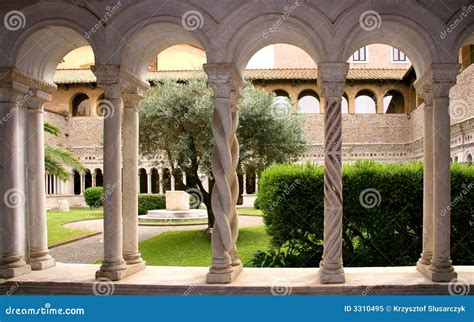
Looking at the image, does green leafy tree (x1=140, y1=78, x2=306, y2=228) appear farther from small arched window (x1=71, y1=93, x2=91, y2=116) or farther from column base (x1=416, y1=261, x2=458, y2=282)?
small arched window (x1=71, y1=93, x2=91, y2=116)

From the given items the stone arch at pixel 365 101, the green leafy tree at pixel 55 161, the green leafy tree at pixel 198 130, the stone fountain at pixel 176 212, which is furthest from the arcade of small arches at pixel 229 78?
the stone arch at pixel 365 101

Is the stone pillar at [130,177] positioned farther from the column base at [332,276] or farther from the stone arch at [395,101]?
the stone arch at [395,101]

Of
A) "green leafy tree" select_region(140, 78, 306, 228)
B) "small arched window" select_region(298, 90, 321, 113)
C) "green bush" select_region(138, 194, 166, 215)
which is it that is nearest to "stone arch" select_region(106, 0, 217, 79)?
"green leafy tree" select_region(140, 78, 306, 228)

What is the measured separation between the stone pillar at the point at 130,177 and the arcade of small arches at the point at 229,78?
0.64 ft

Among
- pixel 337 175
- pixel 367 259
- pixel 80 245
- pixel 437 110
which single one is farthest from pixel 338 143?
pixel 80 245

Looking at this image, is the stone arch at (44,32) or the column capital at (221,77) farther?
the stone arch at (44,32)

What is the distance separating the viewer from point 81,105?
38312mm

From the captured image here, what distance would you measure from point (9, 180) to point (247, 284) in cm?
342

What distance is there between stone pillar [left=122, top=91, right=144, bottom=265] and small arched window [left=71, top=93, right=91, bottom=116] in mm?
31821

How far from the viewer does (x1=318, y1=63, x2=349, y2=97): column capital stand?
598 cm

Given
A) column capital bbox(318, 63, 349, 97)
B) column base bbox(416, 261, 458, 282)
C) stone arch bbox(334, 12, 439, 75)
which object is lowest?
column base bbox(416, 261, 458, 282)

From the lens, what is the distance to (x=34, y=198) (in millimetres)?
6965

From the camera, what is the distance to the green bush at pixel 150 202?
24.7m

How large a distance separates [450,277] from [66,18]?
575 cm
